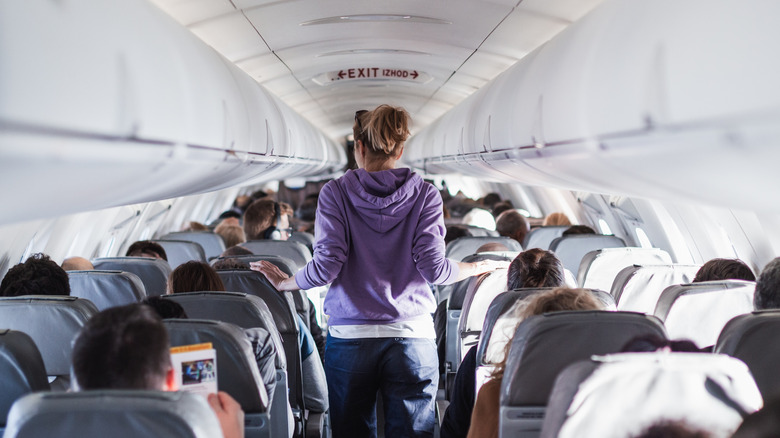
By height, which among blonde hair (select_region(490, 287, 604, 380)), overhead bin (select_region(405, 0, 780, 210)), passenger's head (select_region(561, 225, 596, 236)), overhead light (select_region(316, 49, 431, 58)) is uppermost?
overhead light (select_region(316, 49, 431, 58))

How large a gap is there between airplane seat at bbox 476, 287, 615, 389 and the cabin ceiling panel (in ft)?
10.2

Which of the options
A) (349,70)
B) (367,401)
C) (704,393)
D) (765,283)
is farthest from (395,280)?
(349,70)

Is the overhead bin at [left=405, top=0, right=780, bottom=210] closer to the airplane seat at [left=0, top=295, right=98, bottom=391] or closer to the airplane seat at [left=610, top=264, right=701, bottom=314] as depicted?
the airplane seat at [left=610, top=264, right=701, bottom=314]

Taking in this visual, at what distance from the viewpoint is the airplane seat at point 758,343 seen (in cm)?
251

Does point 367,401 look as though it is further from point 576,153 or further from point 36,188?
point 36,188

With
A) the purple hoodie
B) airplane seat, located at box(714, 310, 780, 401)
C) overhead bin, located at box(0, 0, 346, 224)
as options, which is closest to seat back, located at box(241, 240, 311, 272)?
overhead bin, located at box(0, 0, 346, 224)

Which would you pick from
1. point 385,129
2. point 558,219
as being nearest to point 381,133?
point 385,129

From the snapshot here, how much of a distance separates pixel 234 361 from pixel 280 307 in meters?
1.80

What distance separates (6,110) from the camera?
1.86m

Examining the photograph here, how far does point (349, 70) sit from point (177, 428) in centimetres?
818

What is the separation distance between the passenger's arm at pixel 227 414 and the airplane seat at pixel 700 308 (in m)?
1.90

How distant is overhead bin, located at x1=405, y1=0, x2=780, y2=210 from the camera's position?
78.4 inches

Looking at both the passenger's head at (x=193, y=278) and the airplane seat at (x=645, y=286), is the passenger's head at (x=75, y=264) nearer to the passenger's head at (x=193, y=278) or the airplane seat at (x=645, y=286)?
the passenger's head at (x=193, y=278)

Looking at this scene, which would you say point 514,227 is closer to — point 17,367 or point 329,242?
point 329,242
